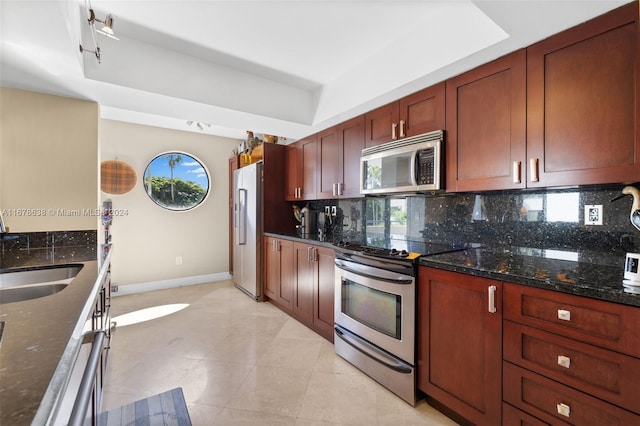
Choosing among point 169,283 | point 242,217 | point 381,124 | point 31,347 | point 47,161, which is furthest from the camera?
point 169,283

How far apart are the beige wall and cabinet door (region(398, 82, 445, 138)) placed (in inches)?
102

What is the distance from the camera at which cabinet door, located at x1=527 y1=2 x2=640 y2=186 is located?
1.26 metres

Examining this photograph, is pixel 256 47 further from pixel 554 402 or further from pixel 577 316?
pixel 554 402

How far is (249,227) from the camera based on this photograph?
3773mm

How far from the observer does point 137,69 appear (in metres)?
2.13

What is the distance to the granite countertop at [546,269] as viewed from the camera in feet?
3.46

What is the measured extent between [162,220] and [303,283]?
2.77 metres

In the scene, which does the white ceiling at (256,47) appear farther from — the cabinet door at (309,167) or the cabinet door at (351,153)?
the cabinet door at (309,167)

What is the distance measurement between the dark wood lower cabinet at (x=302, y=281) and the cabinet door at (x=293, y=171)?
2.24 ft

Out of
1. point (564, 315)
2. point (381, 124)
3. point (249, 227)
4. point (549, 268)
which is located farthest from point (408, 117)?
point (249, 227)

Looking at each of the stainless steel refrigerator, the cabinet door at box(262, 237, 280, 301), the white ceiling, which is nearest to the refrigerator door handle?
the stainless steel refrigerator

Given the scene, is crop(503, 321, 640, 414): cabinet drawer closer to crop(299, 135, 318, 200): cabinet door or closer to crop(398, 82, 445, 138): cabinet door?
crop(398, 82, 445, 138): cabinet door

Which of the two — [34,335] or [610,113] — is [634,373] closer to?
[610,113]

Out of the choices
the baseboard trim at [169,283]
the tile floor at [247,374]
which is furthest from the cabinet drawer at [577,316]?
the baseboard trim at [169,283]
